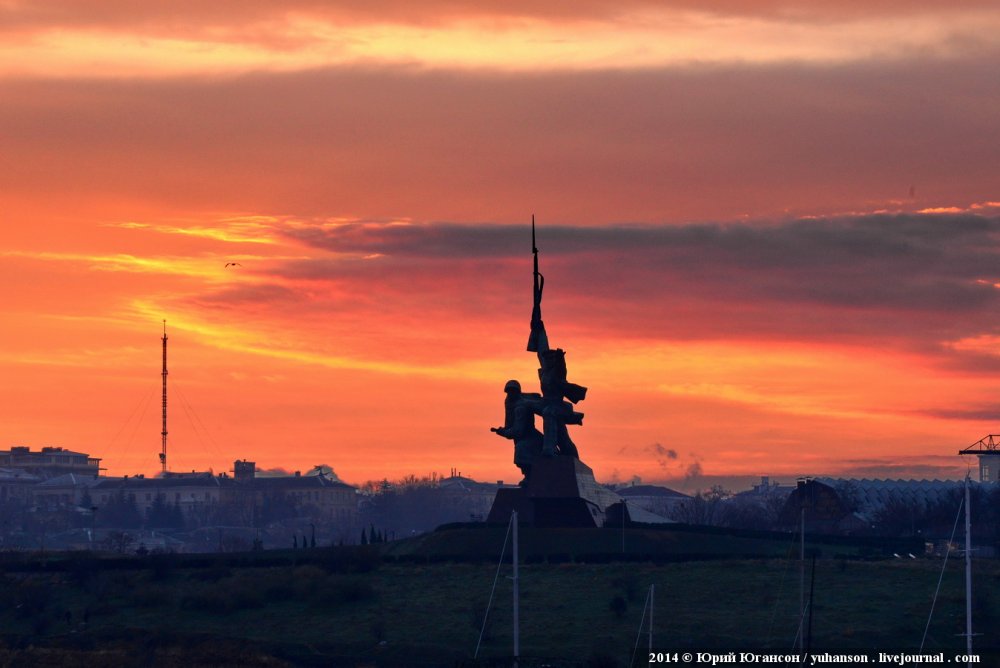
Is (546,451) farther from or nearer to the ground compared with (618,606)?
farther from the ground

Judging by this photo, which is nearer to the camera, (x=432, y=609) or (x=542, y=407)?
(x=432, y=609)

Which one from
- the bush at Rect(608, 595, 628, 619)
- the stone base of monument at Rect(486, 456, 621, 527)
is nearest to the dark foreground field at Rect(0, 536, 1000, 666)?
the bush at Rect(608, 595, 628, 619)

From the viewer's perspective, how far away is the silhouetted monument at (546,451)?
12062cm

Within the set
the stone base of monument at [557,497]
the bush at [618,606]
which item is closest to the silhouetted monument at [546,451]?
the stone base of monument at [557,497]

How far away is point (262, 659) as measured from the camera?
90.2 meters

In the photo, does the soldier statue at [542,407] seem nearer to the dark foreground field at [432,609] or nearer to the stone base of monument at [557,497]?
the stone base of monument at [557,497]

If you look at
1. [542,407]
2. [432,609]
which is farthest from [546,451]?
[432,609]

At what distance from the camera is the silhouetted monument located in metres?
121

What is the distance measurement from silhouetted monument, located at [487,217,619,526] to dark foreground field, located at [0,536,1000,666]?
37.7 ft

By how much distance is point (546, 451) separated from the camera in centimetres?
12088

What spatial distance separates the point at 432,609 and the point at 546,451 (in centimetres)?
2230

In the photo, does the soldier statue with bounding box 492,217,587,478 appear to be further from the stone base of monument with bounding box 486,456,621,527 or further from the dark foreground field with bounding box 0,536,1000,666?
the dark foreground field with bounding box 0,536,1000,666

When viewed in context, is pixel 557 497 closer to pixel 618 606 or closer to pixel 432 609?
pixel 432 609

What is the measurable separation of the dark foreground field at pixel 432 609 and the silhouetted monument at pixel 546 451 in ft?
37.7
